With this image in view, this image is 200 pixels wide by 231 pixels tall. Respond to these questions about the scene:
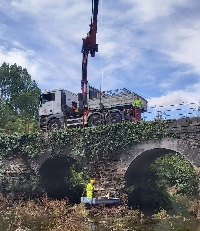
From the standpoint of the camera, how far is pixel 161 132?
1923cm

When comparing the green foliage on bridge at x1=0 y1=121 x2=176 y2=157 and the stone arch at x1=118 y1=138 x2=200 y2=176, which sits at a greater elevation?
the green foliage on bridge at x1=0 y1=121 x2=176 y2=157

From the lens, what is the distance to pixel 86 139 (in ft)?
70.3

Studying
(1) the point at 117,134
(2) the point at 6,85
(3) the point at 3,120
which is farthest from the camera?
(2) the point at 6,85

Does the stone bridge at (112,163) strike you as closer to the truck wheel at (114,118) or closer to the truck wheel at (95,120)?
the truck wheel at (114,118)

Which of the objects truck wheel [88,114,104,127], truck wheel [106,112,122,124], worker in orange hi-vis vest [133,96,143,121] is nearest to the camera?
worker in orange hi-vis vest [133,96,143,121]

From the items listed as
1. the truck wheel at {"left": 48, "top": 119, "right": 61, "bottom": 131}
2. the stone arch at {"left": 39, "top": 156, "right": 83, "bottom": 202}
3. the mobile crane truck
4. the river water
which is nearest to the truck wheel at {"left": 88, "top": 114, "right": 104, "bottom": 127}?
the mobile crane truck

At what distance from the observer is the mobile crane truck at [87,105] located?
2133 centimetres

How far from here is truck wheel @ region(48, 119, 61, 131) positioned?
78.7 feet

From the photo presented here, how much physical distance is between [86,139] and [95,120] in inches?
62.7

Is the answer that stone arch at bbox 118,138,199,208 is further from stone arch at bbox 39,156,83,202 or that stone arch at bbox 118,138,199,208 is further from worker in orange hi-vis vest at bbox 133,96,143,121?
stone arch at bbox 39,156,83,202

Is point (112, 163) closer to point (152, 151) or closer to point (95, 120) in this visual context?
point (152, 151)

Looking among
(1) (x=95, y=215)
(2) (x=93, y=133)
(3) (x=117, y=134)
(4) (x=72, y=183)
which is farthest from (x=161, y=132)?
(4) (x=72, y=183)

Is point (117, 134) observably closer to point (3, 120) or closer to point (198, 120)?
point (198, 120)

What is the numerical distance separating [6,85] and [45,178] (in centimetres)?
3678
